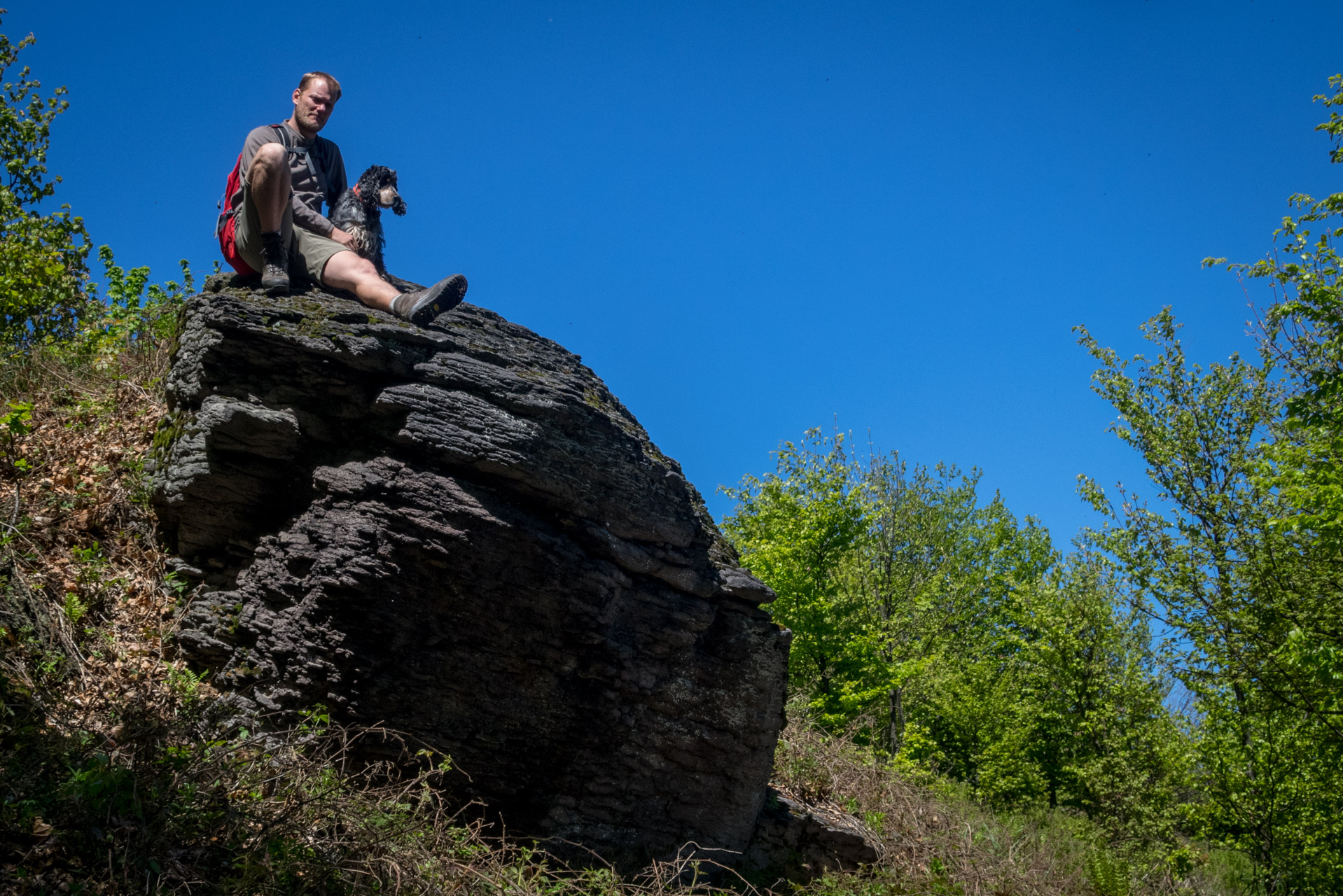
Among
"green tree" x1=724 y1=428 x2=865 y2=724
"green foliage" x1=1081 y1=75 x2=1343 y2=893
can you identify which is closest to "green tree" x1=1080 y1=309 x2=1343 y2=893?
"green foliage" x1=1081 y1=75 x2=1343 y2=893

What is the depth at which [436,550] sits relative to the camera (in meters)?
5.60

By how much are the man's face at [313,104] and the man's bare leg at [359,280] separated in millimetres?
1102

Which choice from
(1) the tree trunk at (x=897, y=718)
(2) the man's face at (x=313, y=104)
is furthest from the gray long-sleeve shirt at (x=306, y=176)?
(1) the tree trunk at (x=897, y=718)

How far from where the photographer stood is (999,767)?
21.3 m

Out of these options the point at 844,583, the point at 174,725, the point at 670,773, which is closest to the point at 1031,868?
the point at 670,773

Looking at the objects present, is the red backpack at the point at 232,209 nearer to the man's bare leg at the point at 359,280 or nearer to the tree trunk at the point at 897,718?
the man's bare leg at the point at 359,280

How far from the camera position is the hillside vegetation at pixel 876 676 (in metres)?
4.54

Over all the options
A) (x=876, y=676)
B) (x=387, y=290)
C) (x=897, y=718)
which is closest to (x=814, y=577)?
(x=876, y=676)

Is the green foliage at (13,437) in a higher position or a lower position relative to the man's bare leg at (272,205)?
lower

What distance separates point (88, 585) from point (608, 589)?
3.67 meters

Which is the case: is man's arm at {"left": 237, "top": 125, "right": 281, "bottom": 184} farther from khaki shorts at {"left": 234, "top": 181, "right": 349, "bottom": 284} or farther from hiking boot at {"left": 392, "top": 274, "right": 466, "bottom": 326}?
hiking boot at {"left": 392, "top": 274, "right": 466, "bottom": 326}

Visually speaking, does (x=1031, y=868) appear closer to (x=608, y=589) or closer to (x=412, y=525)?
(x=608, y=589)

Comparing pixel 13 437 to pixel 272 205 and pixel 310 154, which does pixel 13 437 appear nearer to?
pixel 272 205

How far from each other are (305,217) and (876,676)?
54.8 feet
